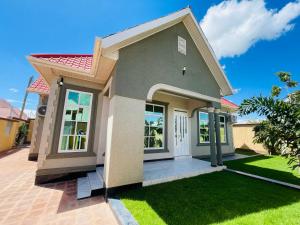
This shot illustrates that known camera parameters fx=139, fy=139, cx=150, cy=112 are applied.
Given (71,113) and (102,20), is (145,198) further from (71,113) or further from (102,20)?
(102,20)

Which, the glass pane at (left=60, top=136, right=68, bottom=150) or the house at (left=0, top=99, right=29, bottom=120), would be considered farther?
the house at (left=0, top=99, right=29, bottom=120)

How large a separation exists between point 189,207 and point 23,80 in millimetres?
28438

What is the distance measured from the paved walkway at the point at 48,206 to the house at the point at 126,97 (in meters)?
0.58

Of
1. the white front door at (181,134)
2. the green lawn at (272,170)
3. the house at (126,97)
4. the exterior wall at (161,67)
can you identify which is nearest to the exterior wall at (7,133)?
the house at (126,97)

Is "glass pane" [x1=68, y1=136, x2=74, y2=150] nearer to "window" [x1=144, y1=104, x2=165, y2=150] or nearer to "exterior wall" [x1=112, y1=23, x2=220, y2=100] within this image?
"exterior wall" [x1=112, y1=23, x2=220, y2=100]

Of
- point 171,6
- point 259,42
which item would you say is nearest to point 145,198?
point 171,6

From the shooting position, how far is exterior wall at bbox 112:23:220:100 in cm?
458

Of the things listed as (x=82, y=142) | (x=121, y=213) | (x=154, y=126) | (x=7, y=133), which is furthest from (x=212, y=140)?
(x=7, y=133)

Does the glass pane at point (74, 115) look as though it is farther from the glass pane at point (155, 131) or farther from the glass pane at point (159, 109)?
the glass pane at point (159, 109)

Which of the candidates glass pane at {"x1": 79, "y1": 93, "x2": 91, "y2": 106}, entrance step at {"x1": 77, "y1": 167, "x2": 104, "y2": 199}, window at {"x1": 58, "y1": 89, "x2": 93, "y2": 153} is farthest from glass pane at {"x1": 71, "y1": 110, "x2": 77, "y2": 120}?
entrance step at {"x1": 77, "y1": 167, "x2": 104, "y2": 199}

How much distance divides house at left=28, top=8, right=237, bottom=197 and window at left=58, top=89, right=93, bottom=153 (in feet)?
0.12

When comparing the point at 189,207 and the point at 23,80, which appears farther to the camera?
the point at 23,80

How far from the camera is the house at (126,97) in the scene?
4.32 metres

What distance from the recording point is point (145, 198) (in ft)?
12.6
